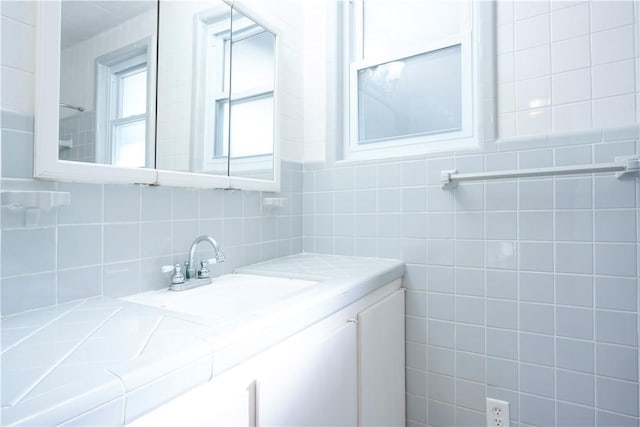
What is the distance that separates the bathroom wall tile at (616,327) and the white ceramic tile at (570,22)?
3.33ft

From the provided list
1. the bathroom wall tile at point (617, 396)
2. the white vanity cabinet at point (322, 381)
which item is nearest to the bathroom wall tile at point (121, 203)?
the white vanity cabinet at point (322, 381)

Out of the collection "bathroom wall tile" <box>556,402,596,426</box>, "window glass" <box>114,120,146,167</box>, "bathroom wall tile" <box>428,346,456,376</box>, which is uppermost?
"window glass" <box>114,120,146,167</box>

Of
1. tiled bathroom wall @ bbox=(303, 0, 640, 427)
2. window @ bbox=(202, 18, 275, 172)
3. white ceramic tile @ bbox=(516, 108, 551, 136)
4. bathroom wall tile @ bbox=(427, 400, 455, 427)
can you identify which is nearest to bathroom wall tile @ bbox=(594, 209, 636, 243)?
tiled bathroom wall @ bbox=(303, 0, 640, 427)

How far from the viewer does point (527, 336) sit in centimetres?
127

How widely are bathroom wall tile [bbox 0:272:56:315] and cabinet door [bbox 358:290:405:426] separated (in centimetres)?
87

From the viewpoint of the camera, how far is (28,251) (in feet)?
2.60

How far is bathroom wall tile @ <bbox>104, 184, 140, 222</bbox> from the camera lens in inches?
37.4

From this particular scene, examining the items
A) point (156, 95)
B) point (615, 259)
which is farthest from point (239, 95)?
point (615, 259)

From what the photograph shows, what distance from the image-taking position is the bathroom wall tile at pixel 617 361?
1116 millimetres

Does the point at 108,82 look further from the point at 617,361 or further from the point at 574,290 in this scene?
the point at 617,361

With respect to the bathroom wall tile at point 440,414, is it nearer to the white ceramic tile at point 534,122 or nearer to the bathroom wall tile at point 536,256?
the bathroom wall tile at point 536,256

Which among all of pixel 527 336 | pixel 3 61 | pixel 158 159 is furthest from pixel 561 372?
pixel 3 61

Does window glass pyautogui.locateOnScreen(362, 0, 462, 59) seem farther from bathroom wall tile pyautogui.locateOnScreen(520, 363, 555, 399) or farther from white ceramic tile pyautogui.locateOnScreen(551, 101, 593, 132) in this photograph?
bathroom wall tile pyautogui.locateOnScreen(520, 363, 555, 399)

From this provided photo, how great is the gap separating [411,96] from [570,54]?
624 mm
